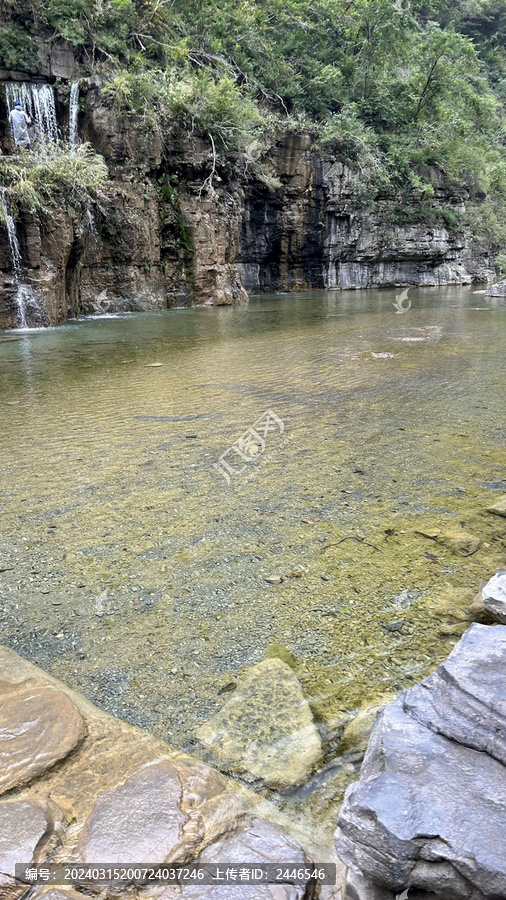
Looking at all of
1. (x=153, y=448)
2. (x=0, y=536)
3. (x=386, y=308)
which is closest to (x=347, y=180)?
(x=386, y=308)

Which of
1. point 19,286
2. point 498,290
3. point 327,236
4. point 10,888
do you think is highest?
point 327,236

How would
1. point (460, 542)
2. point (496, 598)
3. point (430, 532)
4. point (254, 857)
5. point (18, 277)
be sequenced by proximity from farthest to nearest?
point (18, 277) < point (430, 532) < point (460, 542) < point (496, 598) < point (254, 857)

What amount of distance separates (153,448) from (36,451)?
2.69ft

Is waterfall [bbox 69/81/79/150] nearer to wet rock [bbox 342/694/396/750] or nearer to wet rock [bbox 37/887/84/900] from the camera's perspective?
wet rock [bbox 342/694/396/750]

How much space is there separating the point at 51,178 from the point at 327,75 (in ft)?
51.6

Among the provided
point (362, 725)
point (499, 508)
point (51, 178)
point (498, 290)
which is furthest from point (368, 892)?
point (498, 290)

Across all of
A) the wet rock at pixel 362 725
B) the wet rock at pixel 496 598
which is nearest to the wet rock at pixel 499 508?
the wet rock at pixel 496 598

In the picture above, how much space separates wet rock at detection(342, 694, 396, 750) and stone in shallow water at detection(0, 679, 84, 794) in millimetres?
785

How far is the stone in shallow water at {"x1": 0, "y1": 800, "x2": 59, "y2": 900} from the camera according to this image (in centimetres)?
119

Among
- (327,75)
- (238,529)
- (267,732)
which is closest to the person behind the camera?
(267,732)

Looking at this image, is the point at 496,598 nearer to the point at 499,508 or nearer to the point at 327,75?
the point at 499,508

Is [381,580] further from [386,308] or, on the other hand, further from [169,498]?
[386,308]

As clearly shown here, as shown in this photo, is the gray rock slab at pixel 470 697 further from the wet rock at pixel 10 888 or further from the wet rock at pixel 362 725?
the wet rock at pixel 10 888

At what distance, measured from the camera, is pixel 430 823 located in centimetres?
114
